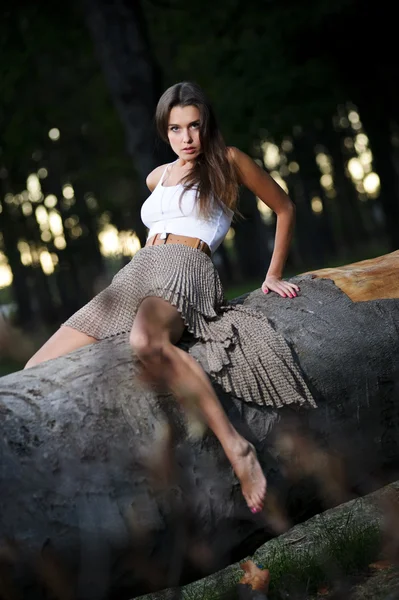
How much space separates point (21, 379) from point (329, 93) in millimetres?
12618

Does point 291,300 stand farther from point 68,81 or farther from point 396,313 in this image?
point 68,81

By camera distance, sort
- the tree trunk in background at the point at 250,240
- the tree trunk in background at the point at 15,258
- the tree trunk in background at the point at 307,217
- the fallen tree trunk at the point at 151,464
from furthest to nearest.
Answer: the tree trunk in background at the point at 307,217
the tree trunk in background at the point at 250,240
the tree trunk in background at the point at 15,258
the fallen tree trunk at the point at 151,464

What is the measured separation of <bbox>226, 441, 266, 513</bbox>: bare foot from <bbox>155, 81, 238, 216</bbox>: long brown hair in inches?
50.3

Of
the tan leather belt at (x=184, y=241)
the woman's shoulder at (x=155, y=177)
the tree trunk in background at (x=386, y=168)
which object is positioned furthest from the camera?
the tree trunk in background at (x=386, y=168)

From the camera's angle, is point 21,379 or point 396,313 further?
point 396,313

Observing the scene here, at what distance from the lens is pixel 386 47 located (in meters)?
→ 15.3

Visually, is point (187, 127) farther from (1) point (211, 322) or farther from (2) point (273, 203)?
(1) point (211, 322)

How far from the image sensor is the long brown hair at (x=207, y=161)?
4387 millimetres

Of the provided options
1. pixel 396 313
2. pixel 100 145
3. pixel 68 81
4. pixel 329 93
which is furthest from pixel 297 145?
pixel 396 313

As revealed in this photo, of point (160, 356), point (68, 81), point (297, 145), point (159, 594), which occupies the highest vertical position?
point (68, 81)

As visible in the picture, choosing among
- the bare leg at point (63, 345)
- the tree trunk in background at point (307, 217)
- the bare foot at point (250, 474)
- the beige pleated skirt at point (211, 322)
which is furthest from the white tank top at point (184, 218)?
the tree trunk in background at point (307, 217)

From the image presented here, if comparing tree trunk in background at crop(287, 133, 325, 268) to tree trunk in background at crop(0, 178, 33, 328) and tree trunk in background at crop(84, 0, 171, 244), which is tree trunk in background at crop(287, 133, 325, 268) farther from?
tree trunk in background at crop(84, 0, 171, 244)

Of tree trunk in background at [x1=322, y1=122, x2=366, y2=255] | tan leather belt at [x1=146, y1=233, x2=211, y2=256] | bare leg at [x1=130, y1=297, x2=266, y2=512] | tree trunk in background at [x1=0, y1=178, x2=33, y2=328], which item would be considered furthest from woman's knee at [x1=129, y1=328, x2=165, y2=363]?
tree trunk in background at [x1=322, y1=122, x2=366, y2=255]

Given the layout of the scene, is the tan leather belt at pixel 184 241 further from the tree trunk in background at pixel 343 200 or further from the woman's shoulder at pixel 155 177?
the tree trunk in background at pixel 343 200
